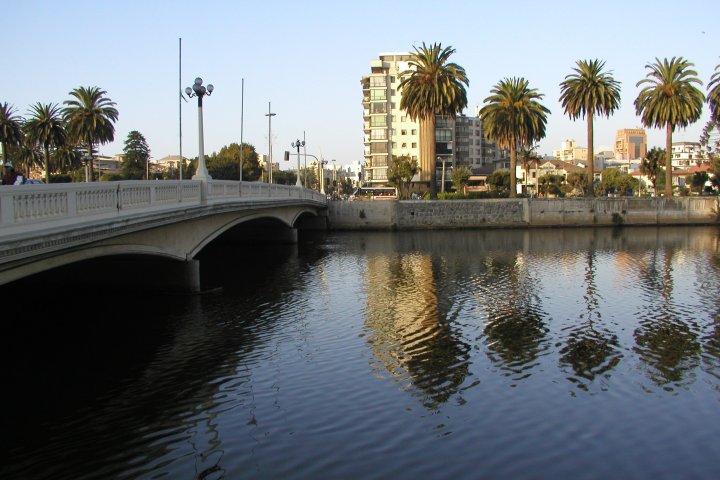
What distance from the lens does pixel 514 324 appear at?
21.4 m

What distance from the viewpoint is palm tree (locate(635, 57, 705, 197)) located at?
70.6 metres

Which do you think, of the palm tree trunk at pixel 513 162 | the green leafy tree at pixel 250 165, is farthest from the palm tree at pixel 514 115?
the green leafy tree at pixel 250 165

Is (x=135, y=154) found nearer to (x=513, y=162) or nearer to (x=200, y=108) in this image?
(x=513, y=162)

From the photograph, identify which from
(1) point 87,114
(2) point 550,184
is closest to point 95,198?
(1) point 87,114

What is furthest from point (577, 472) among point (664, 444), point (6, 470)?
point (6, 470)

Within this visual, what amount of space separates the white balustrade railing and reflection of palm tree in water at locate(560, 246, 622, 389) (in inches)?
514

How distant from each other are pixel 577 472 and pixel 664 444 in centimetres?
235

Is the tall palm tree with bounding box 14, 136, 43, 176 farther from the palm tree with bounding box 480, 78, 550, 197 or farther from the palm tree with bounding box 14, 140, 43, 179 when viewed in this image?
the palm tree with bounding box 480, 78, 550, 197

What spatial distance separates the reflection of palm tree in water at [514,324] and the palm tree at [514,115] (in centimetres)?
4450

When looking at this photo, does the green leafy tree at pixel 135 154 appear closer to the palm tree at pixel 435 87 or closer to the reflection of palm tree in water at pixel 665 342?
the palm tree at pixel 435 87

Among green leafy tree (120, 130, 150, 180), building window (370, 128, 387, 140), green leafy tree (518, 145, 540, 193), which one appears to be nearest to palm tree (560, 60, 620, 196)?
green leafy tree (518, 145, 540, 193)

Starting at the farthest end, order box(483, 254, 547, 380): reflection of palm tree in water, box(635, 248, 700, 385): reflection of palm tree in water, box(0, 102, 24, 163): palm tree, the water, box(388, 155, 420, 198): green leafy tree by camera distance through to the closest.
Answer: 1. box(388, 155, 420, 198): green leafy tree
2. box(0, 102, 24, 163): palm tree
3. box(483, 254, 547, 380): reflection of palm tree in water
4. box(635, 248, 700, 385): reflection of palm tree in water
5. the water

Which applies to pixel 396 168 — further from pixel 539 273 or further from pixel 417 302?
pixel 417 302

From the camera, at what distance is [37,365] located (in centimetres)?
1648
